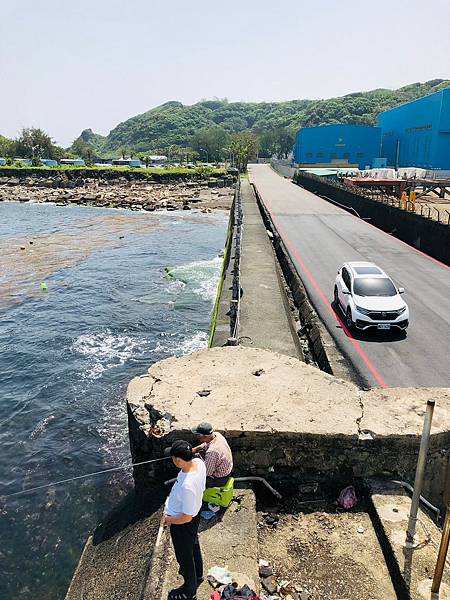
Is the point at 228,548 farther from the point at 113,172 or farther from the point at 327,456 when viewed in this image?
the point at 113,172

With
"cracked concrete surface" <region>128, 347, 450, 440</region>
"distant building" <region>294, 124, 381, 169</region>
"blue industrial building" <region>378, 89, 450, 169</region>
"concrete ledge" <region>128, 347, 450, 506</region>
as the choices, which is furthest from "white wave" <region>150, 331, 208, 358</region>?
"distant building" <region>294, 124, 381, 169</region>

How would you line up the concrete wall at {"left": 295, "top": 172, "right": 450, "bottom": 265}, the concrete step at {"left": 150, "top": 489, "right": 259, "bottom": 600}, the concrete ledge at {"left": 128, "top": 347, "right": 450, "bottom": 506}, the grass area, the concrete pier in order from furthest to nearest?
the grass area
the concrete wall at {"left": 295, "top": 172, "right": 450, "bottom": 265}
the concrete pier
the concrete ledge at {"left": 128, "top": 347, "right": 450, "bottom": 506}
the concrete step at {"left": 150, "top": 489, "right": 259, "bottom": 600}

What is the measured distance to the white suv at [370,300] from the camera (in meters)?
16.7

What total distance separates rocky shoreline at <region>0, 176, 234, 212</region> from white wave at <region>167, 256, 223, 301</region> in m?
34.6

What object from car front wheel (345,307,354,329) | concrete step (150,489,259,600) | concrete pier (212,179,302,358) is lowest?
car front wheel (345,307,354,329)

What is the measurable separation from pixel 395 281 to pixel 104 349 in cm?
1412

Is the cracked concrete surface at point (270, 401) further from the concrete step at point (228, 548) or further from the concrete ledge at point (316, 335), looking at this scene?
the concrete ledge at point (316, 335)

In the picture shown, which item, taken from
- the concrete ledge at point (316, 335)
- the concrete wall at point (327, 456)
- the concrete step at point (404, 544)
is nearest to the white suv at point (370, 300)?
the concrete ledge at point (316, 335)

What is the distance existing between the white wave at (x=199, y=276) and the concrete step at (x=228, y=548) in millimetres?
20398

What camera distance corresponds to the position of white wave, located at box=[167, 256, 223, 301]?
1156 inches

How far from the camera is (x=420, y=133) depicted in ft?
301

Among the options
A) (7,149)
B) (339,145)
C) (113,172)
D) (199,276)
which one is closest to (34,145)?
(7,149)

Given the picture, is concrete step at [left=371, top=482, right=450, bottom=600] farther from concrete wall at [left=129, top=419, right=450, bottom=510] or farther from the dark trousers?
the dark trousers

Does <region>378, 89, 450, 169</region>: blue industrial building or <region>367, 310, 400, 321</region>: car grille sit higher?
<region>378, 89, 450, 169</region>: blue industrial building
